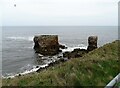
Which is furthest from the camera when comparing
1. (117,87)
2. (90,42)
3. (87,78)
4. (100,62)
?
(90,42)

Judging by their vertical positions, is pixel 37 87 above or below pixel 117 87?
below

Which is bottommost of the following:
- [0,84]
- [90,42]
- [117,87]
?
[90,42]

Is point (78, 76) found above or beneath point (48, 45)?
above

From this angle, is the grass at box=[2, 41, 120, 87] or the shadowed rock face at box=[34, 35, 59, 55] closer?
the grass at box=[2, 41, 120, 87]

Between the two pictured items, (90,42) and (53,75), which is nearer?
(53,75)

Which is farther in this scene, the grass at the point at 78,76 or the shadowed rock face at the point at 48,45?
the shadowed rock face at the point at 48,45

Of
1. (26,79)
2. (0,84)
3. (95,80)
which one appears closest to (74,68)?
(95,80)

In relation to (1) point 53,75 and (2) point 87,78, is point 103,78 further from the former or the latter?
(1) point 53,75

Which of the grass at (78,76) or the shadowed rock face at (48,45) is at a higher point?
the grass at (78,76)

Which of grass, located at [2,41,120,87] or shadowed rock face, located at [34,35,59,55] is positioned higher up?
grass, located at [2,41,120,87]

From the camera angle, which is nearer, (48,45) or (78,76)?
(78,76)

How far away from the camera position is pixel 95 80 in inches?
388

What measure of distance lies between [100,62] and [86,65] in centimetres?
102

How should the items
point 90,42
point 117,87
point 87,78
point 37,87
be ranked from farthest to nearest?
point 90,42, point 87,78, point 37,87, point 117,87
